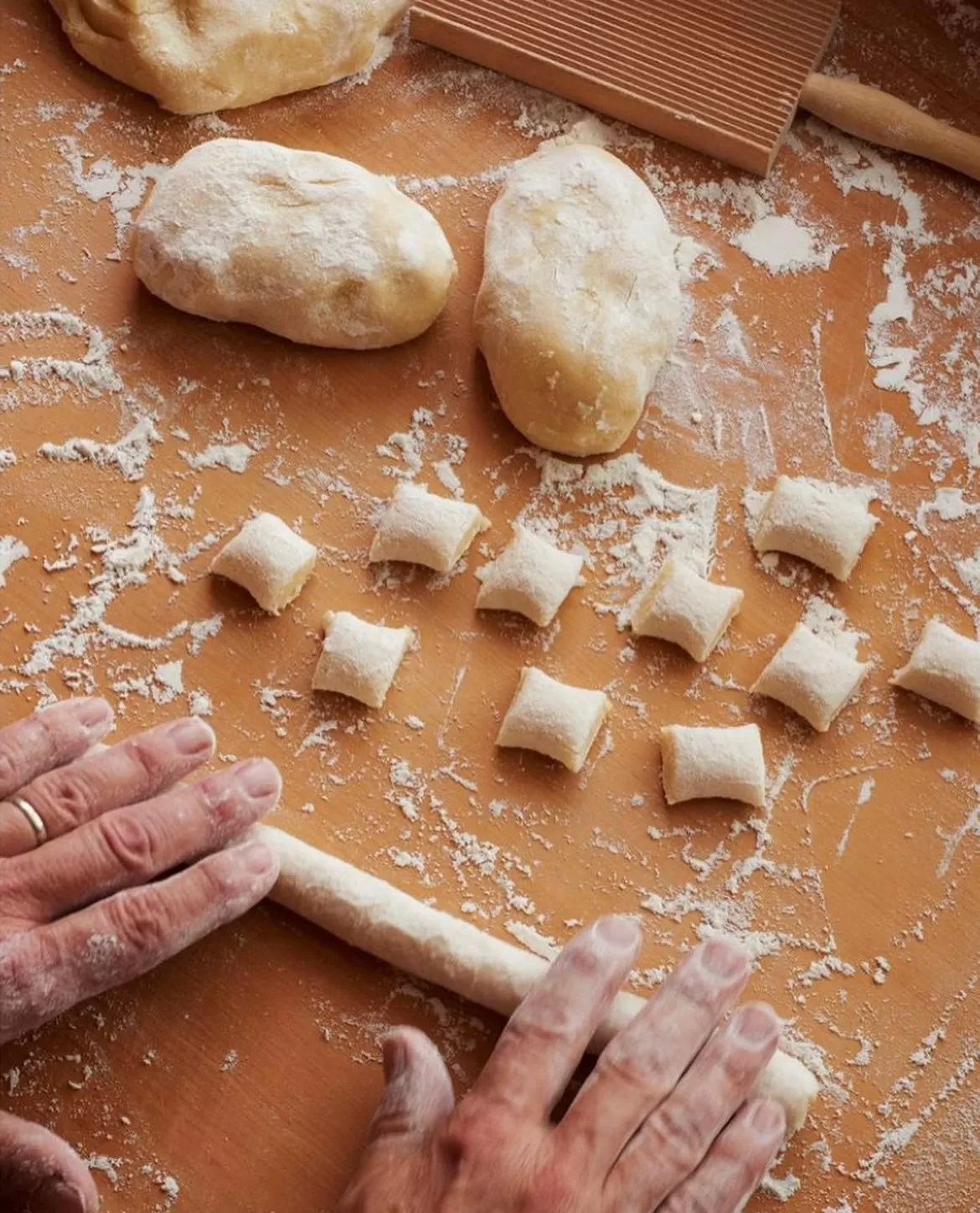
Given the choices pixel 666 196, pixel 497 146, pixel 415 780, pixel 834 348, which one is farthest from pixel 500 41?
pixel 415 780

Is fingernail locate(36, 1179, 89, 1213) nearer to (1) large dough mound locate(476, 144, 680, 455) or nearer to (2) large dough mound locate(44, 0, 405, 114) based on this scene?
(1) large dough mound locate(476, 144, 680, 455)

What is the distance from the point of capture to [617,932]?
1.41m

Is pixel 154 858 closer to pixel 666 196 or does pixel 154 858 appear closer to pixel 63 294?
pixel 63 294

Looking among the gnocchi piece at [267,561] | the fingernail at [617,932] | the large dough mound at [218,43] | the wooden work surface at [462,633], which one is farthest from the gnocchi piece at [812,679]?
the large dough mound at [218,43]

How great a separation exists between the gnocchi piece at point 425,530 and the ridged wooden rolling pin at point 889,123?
0.84 m

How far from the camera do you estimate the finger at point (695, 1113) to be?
129 cm

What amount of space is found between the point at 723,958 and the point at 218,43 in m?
1.38

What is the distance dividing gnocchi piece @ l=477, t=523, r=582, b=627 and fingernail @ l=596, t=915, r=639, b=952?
39 centimetres

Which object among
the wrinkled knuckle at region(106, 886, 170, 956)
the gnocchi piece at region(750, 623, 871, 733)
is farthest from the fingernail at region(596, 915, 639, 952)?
the wrinkled knuckle at region(106, 886, 170, 956)

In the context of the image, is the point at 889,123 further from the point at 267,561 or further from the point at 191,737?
the point at 191,737

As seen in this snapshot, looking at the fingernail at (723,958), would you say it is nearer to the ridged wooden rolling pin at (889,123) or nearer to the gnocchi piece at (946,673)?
the gnocchi piece at (946,673)

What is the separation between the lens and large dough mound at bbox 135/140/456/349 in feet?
5.39

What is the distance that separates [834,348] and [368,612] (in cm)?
75

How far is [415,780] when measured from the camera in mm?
1541
